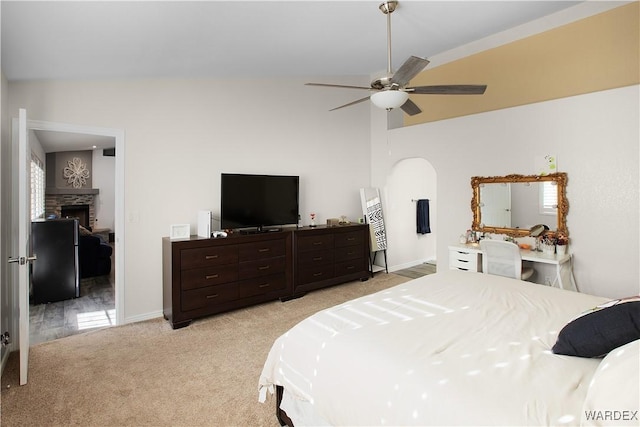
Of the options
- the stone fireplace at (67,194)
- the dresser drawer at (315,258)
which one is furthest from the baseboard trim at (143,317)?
the stone fireplace at (67,194)

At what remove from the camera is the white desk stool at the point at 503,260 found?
10.5 ft

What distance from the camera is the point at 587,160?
3.25 meters

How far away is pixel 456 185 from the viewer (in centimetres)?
430

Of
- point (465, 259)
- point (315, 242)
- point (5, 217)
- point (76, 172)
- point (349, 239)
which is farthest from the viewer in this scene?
point (76, 172)

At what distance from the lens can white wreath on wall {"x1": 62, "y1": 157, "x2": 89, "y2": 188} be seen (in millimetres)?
7602

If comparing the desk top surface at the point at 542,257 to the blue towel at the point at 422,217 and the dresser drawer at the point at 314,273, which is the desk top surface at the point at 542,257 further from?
the blue towel at the point at 422,217

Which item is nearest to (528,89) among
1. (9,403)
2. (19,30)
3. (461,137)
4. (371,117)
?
(461,137)

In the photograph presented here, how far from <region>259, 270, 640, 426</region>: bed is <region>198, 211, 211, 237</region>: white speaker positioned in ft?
6.82

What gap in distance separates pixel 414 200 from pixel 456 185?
179 centimetres

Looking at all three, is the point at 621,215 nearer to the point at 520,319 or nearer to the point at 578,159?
the point at 578,159

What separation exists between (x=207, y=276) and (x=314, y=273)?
1481 millimetres

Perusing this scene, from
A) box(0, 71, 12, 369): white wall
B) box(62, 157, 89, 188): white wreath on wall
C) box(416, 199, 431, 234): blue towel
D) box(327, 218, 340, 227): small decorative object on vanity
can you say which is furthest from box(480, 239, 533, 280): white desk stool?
box(62, 157, 89, 188): white wreath on wall

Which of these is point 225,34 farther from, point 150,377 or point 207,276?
point 150,377

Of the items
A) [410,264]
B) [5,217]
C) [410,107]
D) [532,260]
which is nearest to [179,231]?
[5,217]
